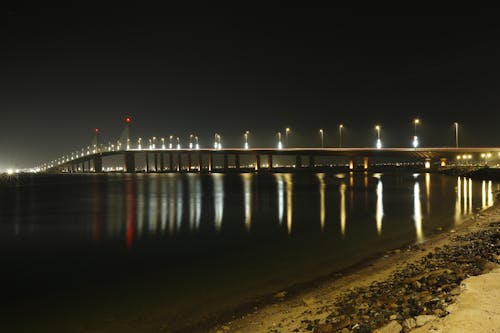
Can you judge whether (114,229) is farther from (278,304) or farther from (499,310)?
(499,310)

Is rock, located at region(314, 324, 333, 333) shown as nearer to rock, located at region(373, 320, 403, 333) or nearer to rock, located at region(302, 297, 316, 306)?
rock, located at region(373, 320, 403, 333)

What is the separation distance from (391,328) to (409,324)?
0.23m

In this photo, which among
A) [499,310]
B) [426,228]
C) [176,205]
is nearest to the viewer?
[499,310]

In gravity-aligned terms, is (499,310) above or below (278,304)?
above

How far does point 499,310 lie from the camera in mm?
5621

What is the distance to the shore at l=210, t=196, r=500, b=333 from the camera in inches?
233

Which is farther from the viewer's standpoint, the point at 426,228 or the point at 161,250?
the point at 426,228

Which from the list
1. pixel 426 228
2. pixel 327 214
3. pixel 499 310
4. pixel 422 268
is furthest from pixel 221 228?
pixel 499 310

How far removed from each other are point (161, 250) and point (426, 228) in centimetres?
1119

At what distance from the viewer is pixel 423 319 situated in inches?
224

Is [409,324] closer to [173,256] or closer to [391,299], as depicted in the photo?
[391,299]

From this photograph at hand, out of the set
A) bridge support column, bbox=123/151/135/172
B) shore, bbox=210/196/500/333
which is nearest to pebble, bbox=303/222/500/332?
shore, bbox=210/196/500/333

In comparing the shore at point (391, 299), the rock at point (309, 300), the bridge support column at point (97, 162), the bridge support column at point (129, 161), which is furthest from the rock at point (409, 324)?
the bridge support column at point (97, 162)

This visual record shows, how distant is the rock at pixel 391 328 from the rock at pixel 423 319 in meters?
0.22
